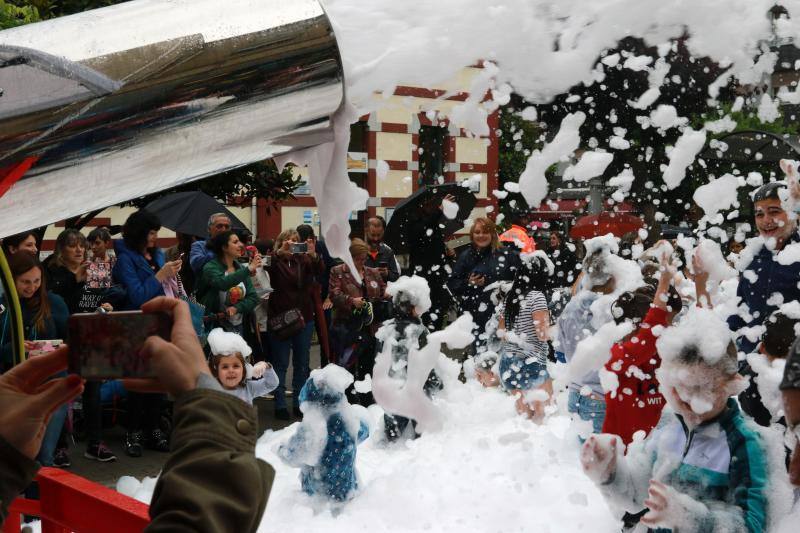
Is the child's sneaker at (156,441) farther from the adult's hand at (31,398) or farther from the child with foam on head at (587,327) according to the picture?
the adult's hand at (31,398)

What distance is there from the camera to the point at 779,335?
11.8 ft

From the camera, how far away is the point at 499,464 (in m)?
4.93

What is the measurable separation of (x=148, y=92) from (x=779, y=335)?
3.03 meters

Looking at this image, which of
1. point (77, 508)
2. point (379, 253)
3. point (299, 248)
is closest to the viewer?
point (77, 508)

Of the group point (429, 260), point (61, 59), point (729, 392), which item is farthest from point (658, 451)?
point (429, 260)

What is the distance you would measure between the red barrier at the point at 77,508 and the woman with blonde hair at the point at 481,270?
15.6 ft

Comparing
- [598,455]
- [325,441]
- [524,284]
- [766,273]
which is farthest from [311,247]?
[598,455]

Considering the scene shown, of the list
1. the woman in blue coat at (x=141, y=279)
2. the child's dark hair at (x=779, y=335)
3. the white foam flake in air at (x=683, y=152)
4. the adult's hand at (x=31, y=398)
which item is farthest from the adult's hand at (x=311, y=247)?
the adult's hand at (x=31, y=398)

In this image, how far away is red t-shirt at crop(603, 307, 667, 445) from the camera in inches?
158

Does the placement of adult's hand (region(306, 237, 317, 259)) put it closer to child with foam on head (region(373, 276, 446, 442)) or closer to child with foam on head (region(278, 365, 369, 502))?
child with foam on head (region(373, 276, 446, 442))

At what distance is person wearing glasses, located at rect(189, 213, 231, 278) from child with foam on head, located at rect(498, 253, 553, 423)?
2.32 m

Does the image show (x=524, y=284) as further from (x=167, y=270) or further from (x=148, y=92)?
(x=148, y=92)

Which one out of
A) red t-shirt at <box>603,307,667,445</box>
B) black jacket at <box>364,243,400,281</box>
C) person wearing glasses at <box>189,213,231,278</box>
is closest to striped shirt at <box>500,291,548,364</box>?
black jacket at <box>364,243,400,281</box>

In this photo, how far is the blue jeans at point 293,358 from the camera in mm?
6918
